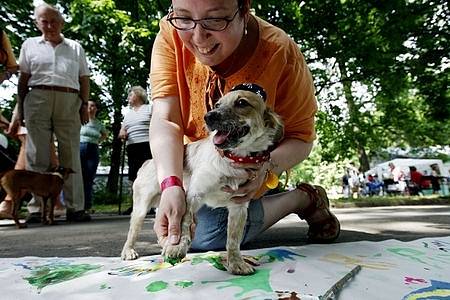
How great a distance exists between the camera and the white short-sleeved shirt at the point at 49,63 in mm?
4797

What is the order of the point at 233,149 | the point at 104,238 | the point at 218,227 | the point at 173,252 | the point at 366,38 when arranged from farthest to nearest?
the point at 366,38
the point at 104,238
the point at 218,227
the point at 233,149
the point at 173,252

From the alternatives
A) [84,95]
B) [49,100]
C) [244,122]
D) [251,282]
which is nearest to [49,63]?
[49,100]

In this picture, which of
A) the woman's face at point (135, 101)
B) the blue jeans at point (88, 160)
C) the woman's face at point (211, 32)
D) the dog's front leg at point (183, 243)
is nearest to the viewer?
the dog's front leg at point (183, 243)

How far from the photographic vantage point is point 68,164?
518 centimetres

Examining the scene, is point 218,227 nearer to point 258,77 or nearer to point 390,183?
point 258,77

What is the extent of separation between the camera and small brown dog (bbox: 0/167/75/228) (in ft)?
15.1

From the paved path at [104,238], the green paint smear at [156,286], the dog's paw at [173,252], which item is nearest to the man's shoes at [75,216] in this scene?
the paved path at [104,238]

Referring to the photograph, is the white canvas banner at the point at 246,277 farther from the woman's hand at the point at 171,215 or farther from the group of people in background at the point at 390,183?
the group of people in background at the point at 390,183

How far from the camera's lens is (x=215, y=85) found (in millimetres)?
2121

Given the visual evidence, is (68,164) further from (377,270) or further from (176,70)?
(377,270)

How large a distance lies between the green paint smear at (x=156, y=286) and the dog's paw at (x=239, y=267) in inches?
11.6

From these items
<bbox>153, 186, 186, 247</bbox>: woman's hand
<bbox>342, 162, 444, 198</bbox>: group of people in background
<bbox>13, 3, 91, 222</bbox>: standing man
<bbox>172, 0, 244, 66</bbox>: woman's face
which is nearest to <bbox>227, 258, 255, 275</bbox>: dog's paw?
<bbox>153, 186, 186, 247</bbox>: woman's hand

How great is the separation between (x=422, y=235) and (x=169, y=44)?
2481mm

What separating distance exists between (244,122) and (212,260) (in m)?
0.64
